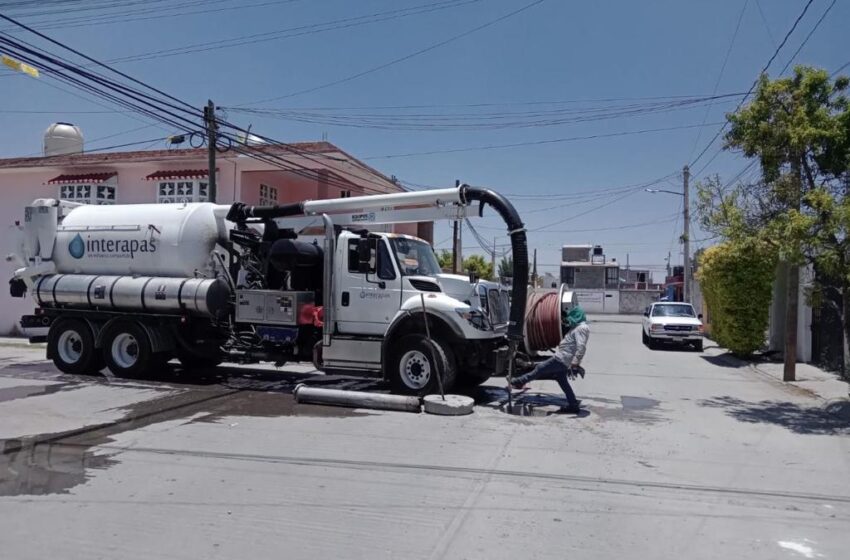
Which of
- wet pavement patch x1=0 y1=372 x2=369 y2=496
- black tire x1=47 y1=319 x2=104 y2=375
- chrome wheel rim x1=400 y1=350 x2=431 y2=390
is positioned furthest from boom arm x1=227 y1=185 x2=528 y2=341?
black tire x1=47 y1=319 x2=104 y2=375

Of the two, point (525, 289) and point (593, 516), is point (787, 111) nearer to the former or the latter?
point (525, 289)

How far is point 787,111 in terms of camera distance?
10914 millimetres

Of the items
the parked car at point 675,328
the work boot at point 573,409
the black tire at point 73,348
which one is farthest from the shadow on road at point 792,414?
the black tire at point 73,348

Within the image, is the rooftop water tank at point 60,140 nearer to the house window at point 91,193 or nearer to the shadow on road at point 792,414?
the house window at point 91,193

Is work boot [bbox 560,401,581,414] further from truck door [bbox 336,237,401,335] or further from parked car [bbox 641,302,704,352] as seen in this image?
parked car [bbox 641,302,704,352]

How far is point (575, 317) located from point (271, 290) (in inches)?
214

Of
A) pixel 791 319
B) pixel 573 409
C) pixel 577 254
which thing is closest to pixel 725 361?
pixel 791 319

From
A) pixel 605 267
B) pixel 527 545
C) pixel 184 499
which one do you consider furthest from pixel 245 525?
pixel 605 267

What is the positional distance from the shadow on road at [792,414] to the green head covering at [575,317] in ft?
9.28

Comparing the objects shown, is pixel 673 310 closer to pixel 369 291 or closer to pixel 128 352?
pixel 369 291

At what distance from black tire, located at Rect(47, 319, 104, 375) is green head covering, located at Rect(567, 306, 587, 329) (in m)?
9.26

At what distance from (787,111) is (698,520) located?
8.06m

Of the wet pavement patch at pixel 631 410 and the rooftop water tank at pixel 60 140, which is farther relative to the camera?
the rooftop water tank at pixel 60 140

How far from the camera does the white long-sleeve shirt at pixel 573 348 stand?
1002cm
